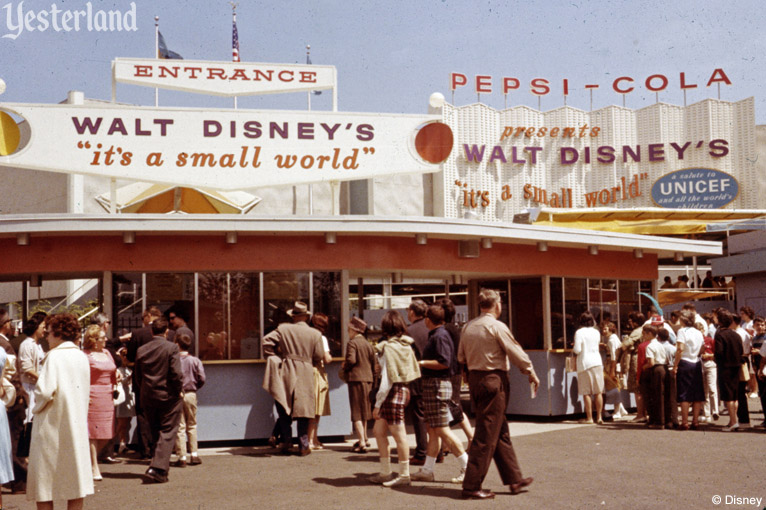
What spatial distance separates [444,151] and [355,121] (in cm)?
147

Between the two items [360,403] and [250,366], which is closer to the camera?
[360,403]

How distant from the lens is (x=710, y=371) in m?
12.9

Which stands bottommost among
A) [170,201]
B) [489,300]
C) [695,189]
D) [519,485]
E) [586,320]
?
[519,485]

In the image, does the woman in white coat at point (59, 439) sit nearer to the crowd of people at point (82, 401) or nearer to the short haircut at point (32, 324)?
the crowd of people at point (82, 401)

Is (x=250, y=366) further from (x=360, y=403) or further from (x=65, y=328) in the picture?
(x=65, y=328)

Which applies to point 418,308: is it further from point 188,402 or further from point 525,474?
point 188,402

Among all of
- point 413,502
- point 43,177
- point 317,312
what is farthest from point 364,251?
point 43,177

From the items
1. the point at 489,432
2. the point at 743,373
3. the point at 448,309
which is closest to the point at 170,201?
the point at 448,309

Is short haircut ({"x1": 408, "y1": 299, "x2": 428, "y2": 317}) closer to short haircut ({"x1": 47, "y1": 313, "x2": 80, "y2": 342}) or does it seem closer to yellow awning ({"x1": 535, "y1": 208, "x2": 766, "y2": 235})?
short haircut ({"x1": 47, "y1": 313, "x2": 80, "y2": 342})

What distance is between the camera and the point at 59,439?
623 cm

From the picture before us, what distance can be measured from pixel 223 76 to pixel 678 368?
324 inches

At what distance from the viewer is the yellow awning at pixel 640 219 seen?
70.5ft

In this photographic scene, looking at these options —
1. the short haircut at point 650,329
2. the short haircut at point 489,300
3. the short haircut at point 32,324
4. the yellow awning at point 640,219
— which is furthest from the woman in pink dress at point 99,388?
the yellow awning at point 640,219

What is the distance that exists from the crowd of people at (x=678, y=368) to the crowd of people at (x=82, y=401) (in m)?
6.30
